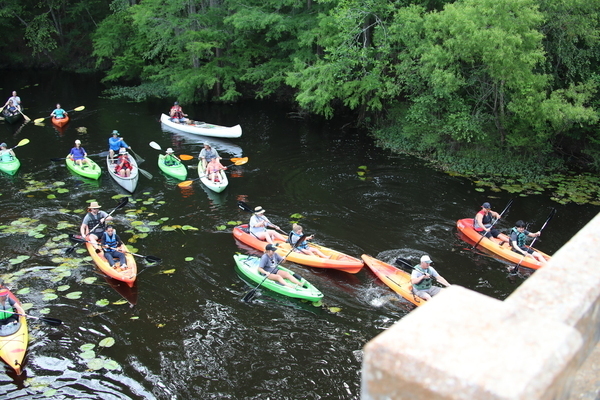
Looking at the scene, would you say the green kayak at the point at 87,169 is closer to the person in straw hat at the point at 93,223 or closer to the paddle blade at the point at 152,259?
the person in straw hat at the point at 93,223

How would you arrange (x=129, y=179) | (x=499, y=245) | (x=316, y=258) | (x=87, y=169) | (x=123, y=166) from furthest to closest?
(x=87, y=169)
(x=123, y=166)
(x=129, y=179)
(x=499, y=245)
(x=316, y=258)

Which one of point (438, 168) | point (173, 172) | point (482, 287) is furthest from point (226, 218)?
point (438, 168)

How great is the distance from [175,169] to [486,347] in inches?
659

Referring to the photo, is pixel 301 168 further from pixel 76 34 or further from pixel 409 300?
pixel 76 34

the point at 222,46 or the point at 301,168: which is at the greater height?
the point at 222,46

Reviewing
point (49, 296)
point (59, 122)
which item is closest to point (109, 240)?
point (49, 296)

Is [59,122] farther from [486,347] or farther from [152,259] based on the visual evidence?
[486,347]

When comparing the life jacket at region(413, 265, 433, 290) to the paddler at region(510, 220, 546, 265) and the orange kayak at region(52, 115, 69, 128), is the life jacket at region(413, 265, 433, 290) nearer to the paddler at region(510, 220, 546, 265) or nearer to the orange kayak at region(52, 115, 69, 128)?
the paddler at region(510, 220, 546, 265)

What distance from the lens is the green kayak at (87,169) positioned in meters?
17.0

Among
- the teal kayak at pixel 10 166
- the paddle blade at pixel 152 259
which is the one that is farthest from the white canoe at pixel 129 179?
the paddle blade at pixel 152 259

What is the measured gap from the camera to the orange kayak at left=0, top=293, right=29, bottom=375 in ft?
27.3

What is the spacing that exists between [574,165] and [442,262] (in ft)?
29.9

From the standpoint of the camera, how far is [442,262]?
1241 centimetres

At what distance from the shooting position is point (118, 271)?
10945 millimetres
